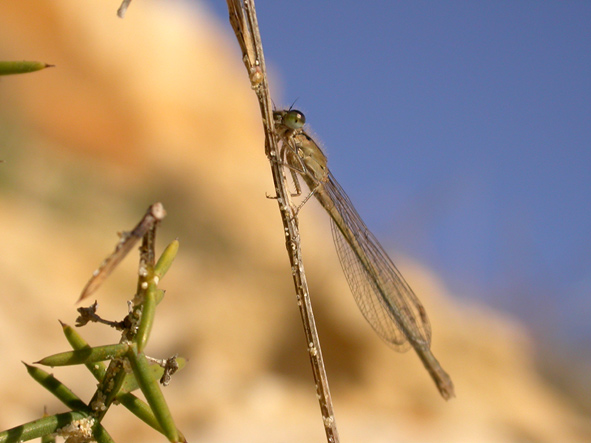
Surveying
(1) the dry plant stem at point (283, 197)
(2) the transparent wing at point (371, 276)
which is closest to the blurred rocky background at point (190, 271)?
(2) the transparent wing at point (371, 276)

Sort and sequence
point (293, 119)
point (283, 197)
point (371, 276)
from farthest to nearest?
point (371, 276) < point (293, 119) < point (283, 197)

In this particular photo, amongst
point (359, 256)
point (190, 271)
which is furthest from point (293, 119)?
point (190, 271)

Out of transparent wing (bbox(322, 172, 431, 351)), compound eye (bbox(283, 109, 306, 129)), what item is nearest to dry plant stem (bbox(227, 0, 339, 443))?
compound eye (bbox(283, 109, 306, 129))

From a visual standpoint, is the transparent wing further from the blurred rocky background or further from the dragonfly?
the blurred rocky background

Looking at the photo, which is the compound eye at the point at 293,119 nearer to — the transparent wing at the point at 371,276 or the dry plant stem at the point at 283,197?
the transparent wing at the point at 371,276

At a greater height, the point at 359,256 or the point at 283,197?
the point at 359,256

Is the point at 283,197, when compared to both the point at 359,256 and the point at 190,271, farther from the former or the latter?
the point at 190,271

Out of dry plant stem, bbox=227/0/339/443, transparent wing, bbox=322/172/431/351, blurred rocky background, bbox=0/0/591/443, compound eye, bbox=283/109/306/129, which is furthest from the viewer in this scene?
blurred rocky background, bbox=0/0/591/443
